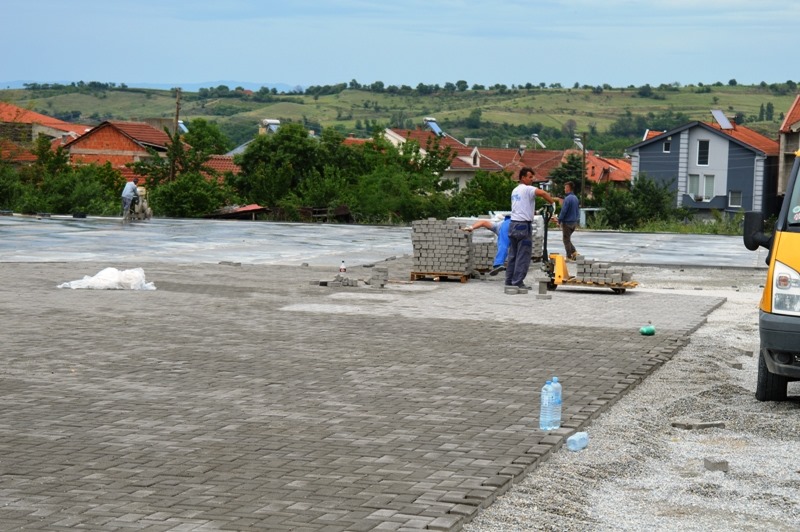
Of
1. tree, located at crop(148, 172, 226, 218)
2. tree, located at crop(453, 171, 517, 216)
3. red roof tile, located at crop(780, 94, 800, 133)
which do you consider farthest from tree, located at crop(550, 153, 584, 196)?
tree, located at crop(148, 172, 226, 218)

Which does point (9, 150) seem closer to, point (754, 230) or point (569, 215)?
point (569, 215)

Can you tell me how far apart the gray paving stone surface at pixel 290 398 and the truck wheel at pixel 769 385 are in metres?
1.16

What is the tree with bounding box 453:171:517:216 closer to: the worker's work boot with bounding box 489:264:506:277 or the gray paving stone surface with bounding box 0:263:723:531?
the worker's work boot with bounding box 489:264:506:277

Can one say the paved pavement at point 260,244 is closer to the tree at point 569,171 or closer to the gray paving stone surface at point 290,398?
the gray paving stone surface at point 290,398

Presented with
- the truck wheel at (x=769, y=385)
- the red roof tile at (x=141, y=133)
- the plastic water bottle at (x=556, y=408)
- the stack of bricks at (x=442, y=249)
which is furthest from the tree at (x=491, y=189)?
the plastic water bottle at (x=556, y=408)

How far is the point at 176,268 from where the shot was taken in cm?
2306

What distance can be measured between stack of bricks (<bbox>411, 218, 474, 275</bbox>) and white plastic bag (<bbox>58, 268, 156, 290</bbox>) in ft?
16.1

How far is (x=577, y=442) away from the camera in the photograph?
8164 millimetres

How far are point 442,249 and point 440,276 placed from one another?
1.65 feet

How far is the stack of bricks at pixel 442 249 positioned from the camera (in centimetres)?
2088

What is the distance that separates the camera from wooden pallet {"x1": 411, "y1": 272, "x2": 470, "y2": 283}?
20922mm

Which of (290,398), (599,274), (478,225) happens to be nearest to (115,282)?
(478,225)

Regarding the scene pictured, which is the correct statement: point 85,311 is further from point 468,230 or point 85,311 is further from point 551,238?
point 551,238

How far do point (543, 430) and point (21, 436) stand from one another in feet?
12.0
